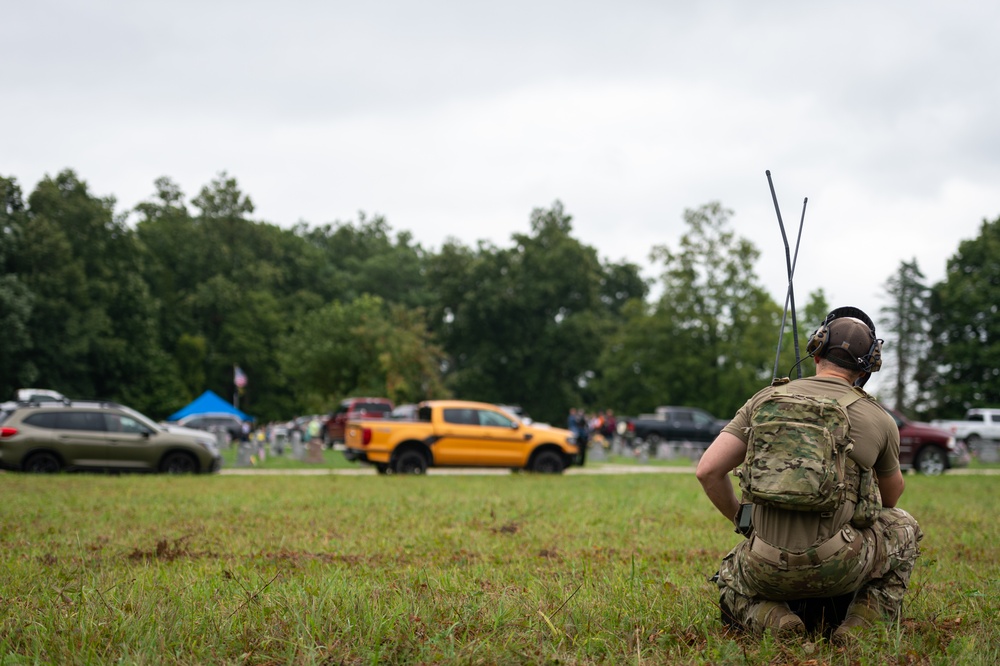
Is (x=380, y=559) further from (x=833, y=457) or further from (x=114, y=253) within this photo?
(x=114, y=253)

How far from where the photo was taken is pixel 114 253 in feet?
200

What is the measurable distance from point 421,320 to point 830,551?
5496cm

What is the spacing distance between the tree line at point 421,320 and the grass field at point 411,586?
133 feet

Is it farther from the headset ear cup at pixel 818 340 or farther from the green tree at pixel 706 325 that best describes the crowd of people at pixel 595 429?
the headset ear cup at pixel 818 340

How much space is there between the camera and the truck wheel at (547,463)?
71.9ft

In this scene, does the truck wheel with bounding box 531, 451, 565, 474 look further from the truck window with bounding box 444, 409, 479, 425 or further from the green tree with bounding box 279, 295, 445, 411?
the green tree with bounding box 279, 295, 445, 411

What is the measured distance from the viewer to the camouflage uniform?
420 centimetres

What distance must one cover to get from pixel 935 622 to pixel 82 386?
197ft

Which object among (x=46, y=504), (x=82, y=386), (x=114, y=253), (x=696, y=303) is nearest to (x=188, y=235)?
(x=114, y=253)

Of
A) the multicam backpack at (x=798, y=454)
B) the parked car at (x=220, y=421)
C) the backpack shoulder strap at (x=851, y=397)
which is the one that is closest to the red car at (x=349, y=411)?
the parked car at (x=220, y=421)

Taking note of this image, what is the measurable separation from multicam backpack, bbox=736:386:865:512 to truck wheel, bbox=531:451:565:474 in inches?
701

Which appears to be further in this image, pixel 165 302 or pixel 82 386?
pixel 165 302

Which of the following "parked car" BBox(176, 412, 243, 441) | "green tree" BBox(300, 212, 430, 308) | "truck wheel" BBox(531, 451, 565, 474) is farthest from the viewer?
"green tree" BBox(300, 212, 430, 308)

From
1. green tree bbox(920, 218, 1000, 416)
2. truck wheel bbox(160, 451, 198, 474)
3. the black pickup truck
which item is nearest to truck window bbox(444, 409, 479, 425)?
truck wheel bbox(160, 451, 198, 474)
